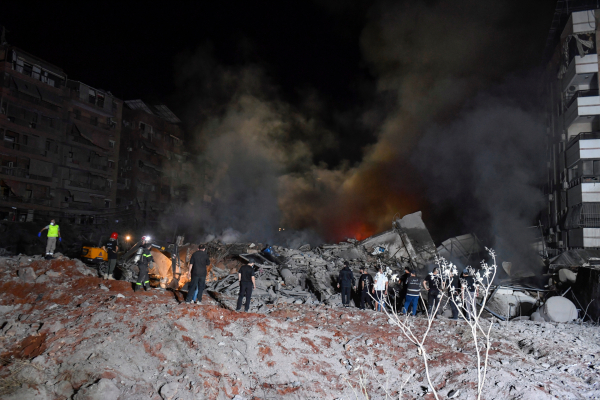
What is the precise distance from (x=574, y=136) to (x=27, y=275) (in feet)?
103

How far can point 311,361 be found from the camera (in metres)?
7.06

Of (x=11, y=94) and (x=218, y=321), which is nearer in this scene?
(x=218, y=321)

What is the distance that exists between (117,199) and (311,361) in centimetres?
3655

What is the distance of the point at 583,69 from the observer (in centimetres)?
2375

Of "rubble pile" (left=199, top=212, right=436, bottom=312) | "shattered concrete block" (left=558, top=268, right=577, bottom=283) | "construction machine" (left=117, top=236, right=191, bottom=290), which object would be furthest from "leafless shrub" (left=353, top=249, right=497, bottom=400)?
"construction machine" (left=117, top=236, right=191, bottom=290)

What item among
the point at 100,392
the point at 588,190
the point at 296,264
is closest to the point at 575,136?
the point at 588,190

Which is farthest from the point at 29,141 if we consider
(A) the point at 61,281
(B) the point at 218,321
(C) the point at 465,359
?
(C) the point at 465,359

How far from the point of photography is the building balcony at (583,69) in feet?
77.5

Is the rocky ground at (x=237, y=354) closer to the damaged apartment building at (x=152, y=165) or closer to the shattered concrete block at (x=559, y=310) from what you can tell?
the shattered concrete block at (x=559, y=310)

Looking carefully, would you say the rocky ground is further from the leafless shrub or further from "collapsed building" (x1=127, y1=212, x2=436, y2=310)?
"collapsed building" (x1=127, y1=212, x2=436, y2=310)

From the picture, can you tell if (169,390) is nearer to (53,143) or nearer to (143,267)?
(143,267)

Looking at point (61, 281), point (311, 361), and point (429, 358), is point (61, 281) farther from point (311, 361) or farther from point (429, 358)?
point (429, 358)

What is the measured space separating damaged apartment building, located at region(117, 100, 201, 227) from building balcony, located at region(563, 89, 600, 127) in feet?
128

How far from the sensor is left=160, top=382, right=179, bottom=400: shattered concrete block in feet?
17.4
